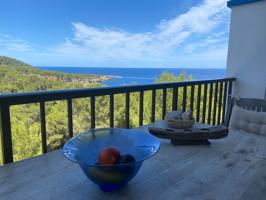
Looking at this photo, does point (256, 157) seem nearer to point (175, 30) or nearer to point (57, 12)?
point (175, 30)

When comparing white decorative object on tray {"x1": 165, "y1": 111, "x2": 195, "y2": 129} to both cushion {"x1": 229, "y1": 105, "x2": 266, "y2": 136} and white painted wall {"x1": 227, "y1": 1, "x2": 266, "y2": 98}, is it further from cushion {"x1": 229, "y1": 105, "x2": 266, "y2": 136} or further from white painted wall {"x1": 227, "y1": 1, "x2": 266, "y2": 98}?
white painted wall {"x1": 227, "y1": 1, "x2": 266, "y2": 98}

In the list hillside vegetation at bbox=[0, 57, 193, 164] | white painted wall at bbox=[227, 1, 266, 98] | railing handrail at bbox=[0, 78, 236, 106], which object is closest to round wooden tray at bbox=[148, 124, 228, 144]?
railing handrail at bbox=[0, 78, 236, 106]

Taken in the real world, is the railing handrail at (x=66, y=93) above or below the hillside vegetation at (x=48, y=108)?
above

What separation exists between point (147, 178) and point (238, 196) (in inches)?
12.8

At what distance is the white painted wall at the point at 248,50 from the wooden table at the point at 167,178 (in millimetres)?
2469

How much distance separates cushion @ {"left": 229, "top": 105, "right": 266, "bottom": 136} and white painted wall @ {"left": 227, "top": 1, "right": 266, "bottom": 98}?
6.37 ft

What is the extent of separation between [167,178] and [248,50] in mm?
3114

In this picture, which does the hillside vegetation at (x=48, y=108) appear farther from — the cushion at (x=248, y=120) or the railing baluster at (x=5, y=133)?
the railing baluster at (x=5, y=133)

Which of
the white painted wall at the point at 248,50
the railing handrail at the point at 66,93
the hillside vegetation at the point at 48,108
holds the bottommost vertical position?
the hillside vegetation at the point at 48,108

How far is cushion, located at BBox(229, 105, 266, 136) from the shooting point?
152 centimetres

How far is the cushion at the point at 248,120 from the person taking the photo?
1.52 m

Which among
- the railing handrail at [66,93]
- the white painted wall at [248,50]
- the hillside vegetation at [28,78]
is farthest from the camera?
the hillside vegetation at [28,78]

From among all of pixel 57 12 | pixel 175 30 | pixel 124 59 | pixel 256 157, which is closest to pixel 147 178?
pixel 256 157

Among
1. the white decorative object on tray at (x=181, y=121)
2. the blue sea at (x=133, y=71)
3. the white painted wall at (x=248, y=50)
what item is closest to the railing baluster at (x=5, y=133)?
the white decorative object on tray at (x=181, y=121)
